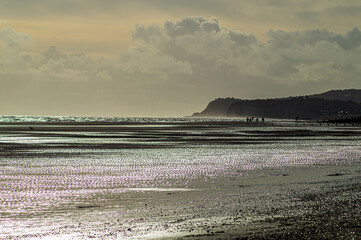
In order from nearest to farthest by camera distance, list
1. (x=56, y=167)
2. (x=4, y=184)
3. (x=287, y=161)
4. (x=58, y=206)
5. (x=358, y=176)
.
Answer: (x=58, y=206)
(x=4, y=184)
(x=358, y=176)
(x=56, y=167)
(x=287, y=161)

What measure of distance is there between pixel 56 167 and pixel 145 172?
568 cm

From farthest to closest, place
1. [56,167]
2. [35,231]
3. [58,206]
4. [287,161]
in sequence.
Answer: [287,161], [56,167], [58,206], [35,231]

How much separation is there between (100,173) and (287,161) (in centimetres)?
1266

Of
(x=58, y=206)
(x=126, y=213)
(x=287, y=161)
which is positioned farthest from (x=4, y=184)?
(x=287, y=161)

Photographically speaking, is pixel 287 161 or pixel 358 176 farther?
pixel 287 161

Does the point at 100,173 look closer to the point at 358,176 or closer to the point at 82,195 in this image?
the point at 82,195

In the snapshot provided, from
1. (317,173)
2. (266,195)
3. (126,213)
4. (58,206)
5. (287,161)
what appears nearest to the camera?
(126,213)

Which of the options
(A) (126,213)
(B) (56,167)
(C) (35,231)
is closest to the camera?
(C) (35,231)

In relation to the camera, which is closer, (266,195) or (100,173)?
(266,195)

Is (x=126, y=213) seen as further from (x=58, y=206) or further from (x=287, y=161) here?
(x=287, y=161)

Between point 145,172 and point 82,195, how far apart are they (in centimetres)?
777

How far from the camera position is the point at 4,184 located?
21.2 m

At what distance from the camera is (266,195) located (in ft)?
59.3

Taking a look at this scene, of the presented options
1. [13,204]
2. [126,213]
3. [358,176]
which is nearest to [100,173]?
[13,204]
